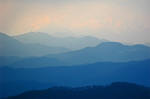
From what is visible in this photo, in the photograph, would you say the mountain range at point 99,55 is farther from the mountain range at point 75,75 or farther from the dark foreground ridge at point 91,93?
the dark foreground ridge at point 91,93

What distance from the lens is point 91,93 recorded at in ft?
10.4

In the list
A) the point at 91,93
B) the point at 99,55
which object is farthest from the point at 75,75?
the point at 99,55

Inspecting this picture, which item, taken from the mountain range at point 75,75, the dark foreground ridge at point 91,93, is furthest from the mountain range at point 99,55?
the dark foreground ridge at point 91,93

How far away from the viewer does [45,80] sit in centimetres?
318

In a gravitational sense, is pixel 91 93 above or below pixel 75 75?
below

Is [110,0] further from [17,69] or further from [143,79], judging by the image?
[17,69]

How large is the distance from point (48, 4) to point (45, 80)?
1.03 meters

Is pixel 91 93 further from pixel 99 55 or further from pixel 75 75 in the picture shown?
pixel 99 55

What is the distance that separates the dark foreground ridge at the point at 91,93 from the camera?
316 cm

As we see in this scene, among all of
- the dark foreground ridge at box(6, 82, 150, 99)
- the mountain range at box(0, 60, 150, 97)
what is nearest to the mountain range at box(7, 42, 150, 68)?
the mountain range at box(0, 60, 150, 97)

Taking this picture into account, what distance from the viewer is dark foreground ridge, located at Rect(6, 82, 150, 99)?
3.16 meters

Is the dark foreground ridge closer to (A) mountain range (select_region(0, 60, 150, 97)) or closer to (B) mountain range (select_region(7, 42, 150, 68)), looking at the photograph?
(A) mountain range (select_region(0, 60, 150, 97))

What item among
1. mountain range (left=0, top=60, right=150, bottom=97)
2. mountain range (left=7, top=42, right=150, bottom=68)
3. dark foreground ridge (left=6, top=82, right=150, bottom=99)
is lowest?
dark foreground ridge (left=6, top=82, right=150, bottom=99)

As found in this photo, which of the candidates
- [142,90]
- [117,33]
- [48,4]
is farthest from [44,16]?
[142,90]
